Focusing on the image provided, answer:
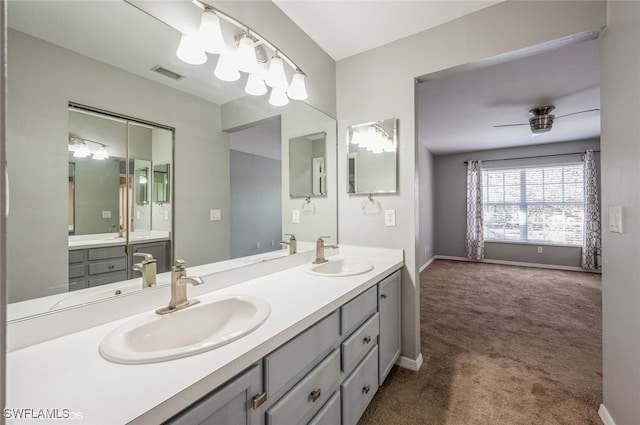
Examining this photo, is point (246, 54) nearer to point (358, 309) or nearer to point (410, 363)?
point (358, 309)

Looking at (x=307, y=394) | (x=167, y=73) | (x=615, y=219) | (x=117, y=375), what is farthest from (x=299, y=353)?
(x=615, y=219)

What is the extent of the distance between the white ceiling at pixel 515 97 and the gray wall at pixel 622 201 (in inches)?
35.6

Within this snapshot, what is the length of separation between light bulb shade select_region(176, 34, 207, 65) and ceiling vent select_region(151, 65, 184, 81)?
3.1 inches

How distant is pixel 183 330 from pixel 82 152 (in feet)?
2.35

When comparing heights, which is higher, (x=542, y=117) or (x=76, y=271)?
(x=542, y=117)

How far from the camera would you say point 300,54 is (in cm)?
184

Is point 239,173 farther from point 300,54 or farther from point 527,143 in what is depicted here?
point 527,143

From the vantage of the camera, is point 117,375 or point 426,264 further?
point 426,264

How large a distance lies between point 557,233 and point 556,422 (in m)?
4.83

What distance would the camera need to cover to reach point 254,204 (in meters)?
1.59

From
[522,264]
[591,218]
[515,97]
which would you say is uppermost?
[515,97]

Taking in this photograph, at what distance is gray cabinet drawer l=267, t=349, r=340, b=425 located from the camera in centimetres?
83

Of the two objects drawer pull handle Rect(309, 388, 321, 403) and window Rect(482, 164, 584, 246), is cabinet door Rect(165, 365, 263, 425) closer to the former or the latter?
drawer pull handle Rect(309, 388, 321, 403)

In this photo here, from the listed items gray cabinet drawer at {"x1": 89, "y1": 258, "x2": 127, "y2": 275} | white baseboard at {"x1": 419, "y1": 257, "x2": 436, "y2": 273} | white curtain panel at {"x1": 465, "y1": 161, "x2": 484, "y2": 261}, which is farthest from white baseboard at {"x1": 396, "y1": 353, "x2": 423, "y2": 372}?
white curtain panel at {"x1": 465, "y1": 161, "x2": 484, "y2": 261}
